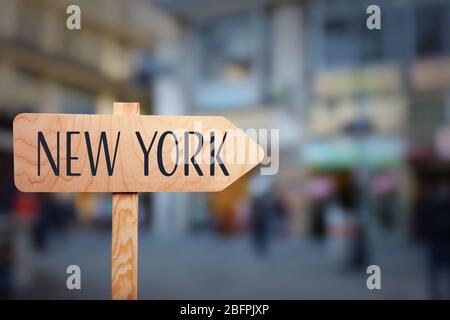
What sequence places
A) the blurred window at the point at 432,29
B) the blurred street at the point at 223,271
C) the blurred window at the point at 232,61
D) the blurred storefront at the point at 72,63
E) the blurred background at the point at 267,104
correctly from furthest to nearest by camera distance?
the blurred window at the point at 232,61
the blurred window at the point at 432,29
the blurred storefront at the point at 72,63
the blurred background at the point at 267,104
the blurred street at the point at 223,271

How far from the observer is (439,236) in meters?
4.51

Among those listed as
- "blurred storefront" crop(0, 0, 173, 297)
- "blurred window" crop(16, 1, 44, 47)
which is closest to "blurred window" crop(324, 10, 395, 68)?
"blurred storefront" crop(0, 0, 173, 297)

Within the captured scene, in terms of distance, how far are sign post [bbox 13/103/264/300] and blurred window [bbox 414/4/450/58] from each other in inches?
394

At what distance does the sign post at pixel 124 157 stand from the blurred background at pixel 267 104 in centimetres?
590

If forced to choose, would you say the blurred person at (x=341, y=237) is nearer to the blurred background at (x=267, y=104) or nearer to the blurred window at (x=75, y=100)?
the blurred background at (x=267, y=104)

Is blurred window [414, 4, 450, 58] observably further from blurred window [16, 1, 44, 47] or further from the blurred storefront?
blurred window [16, 1, 44, 47]

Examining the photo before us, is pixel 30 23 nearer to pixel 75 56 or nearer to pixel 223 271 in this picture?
pixel 75 56

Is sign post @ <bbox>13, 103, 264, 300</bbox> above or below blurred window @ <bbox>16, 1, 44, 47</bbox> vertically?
below

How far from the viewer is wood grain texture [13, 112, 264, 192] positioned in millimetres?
1151

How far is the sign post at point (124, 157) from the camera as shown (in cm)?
115

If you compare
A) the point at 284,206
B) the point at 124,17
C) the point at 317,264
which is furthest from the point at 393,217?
the point at 124,17

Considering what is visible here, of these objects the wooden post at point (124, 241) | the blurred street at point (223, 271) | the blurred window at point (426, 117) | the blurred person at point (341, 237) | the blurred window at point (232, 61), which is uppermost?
the blurred window at point (232, 61)

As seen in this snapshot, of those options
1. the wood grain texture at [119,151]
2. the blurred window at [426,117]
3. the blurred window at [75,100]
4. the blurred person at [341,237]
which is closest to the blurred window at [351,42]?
the blurred window at [426,117]

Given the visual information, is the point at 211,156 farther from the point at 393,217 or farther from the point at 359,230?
the point at 393,217
